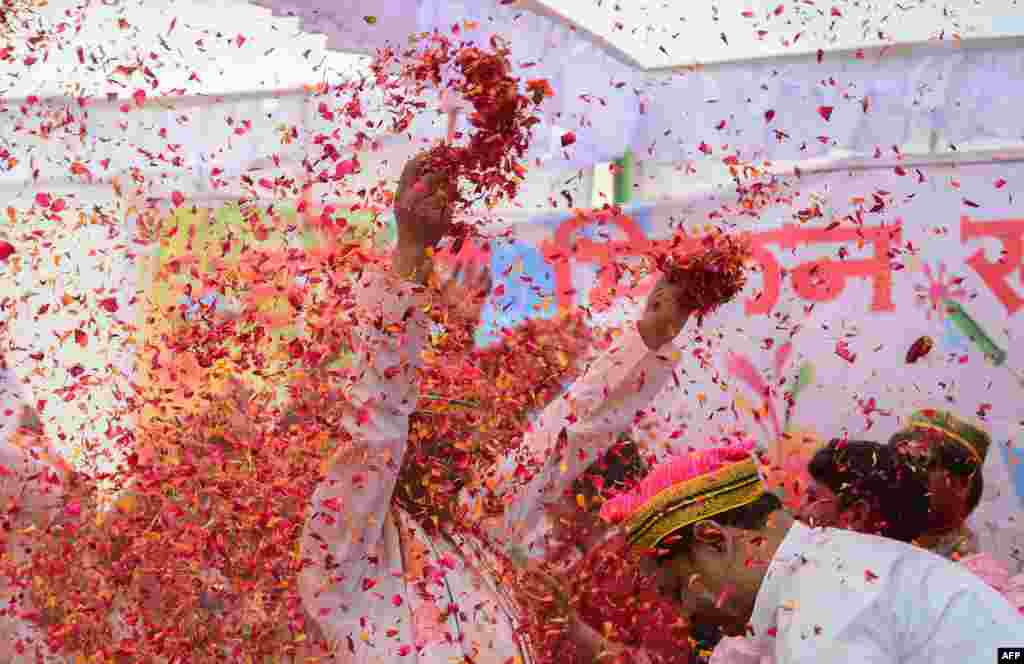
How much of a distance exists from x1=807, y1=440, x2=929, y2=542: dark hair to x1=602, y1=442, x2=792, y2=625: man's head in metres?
0.17

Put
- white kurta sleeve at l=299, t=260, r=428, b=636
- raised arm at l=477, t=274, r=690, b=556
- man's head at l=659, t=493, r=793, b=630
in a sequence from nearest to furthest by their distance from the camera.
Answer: white kurta sleeve at l=299, t=260, r=428, b=636
raised arm at l=477, t=274, r=690, b=556
man's head at l=659, t=493, r=793, b=630

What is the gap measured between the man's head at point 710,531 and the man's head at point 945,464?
0.94 ft

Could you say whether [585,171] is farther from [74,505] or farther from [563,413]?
[74,505]

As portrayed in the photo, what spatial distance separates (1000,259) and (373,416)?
204 cm

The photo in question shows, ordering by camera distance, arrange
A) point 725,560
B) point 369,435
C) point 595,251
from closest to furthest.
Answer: point 369,435, point 725,560, point 595,251

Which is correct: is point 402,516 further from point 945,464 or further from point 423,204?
point 945,464

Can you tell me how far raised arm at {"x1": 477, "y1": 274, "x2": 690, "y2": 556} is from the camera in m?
1.78

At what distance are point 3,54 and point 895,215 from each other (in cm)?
241

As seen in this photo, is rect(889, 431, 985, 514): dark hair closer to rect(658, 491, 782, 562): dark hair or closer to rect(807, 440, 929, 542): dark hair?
rect(807, 440, 929, 542): dark hair

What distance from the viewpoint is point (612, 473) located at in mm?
2135

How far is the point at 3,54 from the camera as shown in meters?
2.32

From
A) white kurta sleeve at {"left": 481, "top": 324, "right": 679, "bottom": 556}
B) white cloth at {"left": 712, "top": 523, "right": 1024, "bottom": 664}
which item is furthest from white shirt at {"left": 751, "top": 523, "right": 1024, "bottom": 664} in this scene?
white kurta sleeve at {"left": 481, "top": 324, "right": 679, "bottom": 556}

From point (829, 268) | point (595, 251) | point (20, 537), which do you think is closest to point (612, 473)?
point (595, 251)

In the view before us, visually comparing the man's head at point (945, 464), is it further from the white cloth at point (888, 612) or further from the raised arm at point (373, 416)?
the raised arm at point (373, 416)
